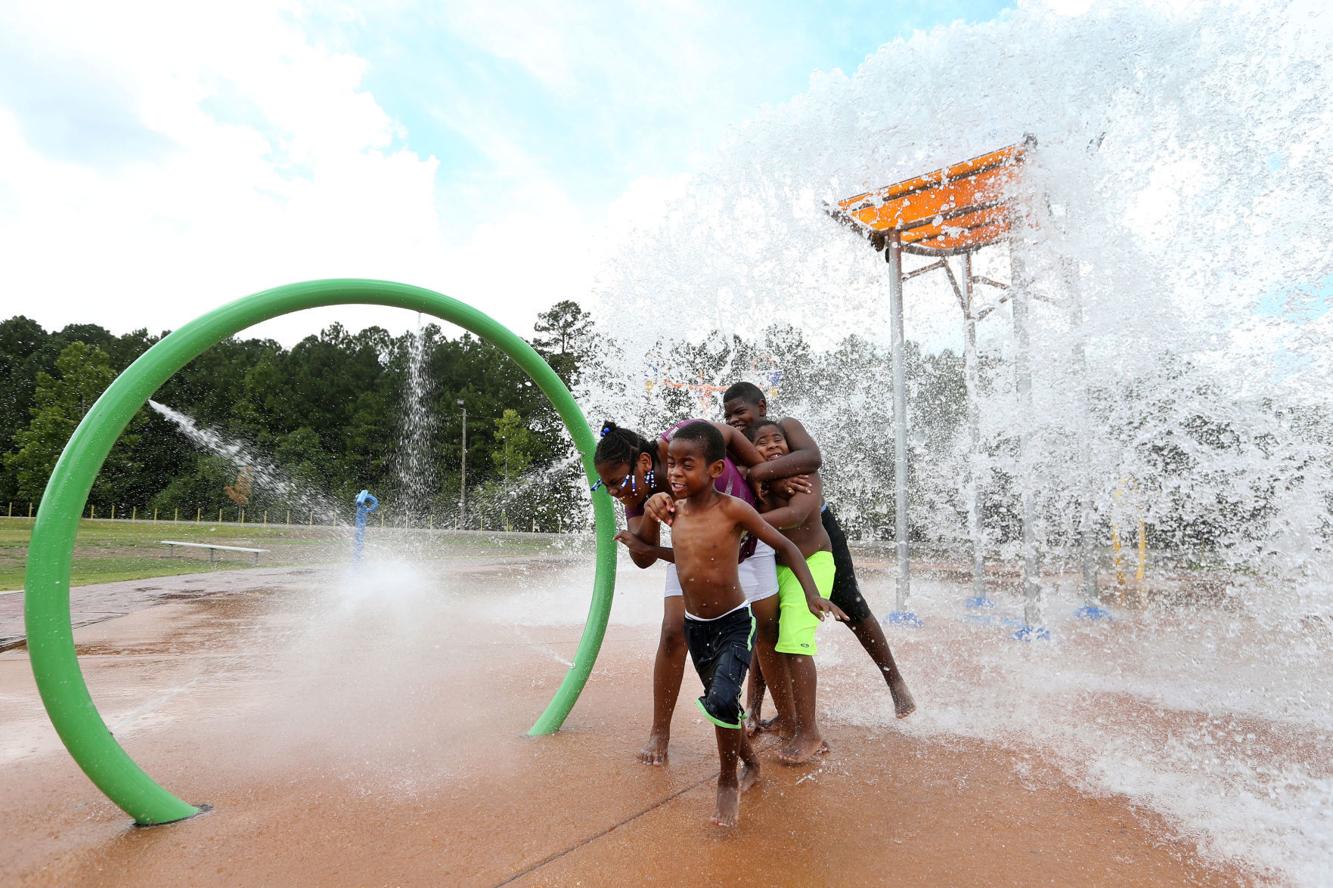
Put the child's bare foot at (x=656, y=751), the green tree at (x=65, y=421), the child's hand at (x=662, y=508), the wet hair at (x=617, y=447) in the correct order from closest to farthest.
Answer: the child's hand at (x=662, y=508)
the wet hair at (x=617, y=447)
the child's bare foot at (x=656, y=751)
the green tree at (x=65, y=421)

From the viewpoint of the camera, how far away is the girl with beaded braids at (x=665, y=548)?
317cm

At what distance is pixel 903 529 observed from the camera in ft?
23.0

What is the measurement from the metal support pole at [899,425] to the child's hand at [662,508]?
4265mm

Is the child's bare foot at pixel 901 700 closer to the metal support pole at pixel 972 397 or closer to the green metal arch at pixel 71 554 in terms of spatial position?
the green metal arch at pixel 71 554

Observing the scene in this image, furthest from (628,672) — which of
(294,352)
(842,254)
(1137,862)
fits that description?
(294,352)

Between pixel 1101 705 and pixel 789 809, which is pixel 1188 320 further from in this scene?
pixel 789 809

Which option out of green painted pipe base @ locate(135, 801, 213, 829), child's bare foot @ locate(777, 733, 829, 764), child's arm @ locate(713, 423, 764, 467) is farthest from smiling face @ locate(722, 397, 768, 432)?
green painted pipe base @ locate(135, 801, 213, 829)

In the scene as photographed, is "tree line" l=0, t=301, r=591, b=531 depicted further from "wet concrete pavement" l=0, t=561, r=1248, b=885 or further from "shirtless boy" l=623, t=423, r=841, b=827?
"shirtless boy" l=623, t=423, r=841, b=827

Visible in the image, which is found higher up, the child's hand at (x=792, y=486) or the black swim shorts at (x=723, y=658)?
the child's hand at (x=792, y=486)

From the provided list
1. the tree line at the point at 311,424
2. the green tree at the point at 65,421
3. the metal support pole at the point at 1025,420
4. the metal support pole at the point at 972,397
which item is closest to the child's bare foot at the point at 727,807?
the metal support pole at the point at 1025,420

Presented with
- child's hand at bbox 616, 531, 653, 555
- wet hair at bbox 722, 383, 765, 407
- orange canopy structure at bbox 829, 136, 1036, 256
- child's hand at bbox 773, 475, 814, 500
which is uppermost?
orange canopy structure at bbox 829, 136, 1036, 256

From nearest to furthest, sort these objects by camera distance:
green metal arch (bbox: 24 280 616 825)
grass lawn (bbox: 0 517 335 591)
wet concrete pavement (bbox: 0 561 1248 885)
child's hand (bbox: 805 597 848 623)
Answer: wet concrete pavement (bbox: 0 561 1248 885)
green metal arch (bbox: 24 280 616 825)
child's hand (bbox: 805 597 848 623)
grass lawn (bbox: 0 517 335 591)

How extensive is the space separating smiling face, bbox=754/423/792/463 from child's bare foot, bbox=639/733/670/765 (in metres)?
1.30

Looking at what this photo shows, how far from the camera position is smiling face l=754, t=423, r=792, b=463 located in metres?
3.41
